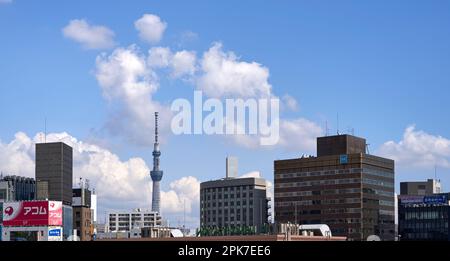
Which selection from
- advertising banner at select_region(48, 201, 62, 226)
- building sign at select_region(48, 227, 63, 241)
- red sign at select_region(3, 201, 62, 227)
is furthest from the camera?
red sign at select_region(3, 201, 62, 227)

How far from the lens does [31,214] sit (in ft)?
584

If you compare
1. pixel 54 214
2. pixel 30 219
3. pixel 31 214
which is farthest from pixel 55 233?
pixel 31 214

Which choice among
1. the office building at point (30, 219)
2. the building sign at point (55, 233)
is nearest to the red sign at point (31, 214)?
the office building at point (30, 219)

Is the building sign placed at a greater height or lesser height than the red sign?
lesser

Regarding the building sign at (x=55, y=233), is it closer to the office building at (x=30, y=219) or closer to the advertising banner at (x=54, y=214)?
the office building at (x=30, y=219)

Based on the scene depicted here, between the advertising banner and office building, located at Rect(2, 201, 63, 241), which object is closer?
office building, located at Rect(2, 201, 63, 241)

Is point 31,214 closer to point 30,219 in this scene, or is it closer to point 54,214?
point 30,219

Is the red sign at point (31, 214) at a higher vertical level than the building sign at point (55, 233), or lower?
higher

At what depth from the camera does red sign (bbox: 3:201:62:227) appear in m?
175

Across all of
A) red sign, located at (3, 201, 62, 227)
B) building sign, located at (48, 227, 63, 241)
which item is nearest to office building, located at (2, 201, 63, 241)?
red sign, located at (3, 201, 62, 227)

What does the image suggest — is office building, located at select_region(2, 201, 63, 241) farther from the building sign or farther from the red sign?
the building sign

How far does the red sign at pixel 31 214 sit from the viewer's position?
175375 millimetres
